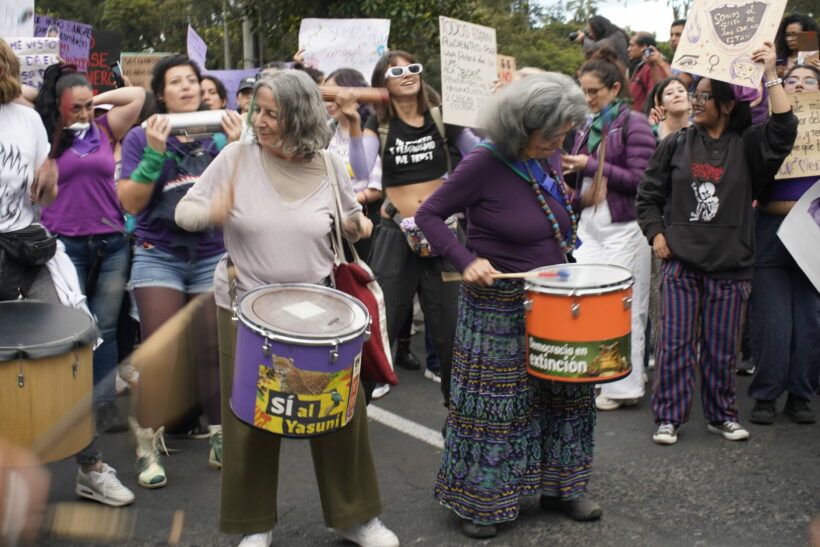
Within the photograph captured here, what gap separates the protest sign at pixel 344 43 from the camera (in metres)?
9.66

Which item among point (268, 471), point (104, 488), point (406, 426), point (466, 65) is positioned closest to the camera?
point (268, 471)

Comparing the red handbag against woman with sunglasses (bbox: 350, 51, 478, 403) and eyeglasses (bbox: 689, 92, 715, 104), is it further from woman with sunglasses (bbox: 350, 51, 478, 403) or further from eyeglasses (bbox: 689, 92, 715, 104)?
eyeglasses (bbox: 689, 92, 715, 104)

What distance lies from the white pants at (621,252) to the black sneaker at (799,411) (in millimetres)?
871

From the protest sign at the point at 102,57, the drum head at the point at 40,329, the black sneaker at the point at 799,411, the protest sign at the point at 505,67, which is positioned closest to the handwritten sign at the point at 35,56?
the drum head at the point at 40,329

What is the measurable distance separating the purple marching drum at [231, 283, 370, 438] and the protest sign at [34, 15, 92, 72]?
628cm

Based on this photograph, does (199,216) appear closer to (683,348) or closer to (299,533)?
(299,533)

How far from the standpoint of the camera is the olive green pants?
150 inches

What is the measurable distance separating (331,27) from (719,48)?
5.46 metres

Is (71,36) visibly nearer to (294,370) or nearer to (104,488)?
(104,488)

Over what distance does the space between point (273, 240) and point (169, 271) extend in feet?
4.07

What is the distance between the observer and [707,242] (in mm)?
5258

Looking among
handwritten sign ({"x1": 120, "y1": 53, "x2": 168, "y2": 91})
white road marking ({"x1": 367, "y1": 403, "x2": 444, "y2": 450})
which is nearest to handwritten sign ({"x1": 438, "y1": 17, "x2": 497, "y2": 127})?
white road marking ({"x1": 367, "y1": 403, "x2": 444, "y2": 450})

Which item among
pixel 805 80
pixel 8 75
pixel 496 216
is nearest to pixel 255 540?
pixel 496 216

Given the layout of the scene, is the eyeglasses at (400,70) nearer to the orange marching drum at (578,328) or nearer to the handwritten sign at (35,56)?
the orange marching drum at (578,328)
